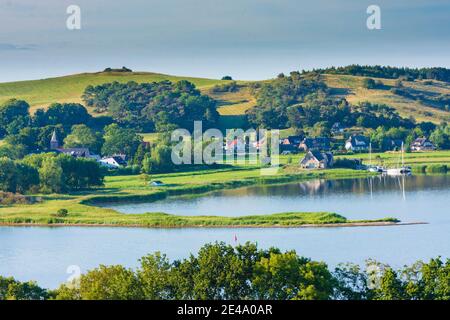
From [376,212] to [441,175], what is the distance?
17.0m

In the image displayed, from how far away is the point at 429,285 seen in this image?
69.1 feet

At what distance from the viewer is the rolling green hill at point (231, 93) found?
287 feet

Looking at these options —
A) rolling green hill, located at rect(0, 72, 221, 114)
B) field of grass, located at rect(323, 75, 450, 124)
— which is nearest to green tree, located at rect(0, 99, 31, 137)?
rolling green hill, located at rect(0, 72, 221, 114)

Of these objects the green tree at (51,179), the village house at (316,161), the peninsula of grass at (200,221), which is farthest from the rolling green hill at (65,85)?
the peninsula of grass at (200,221)

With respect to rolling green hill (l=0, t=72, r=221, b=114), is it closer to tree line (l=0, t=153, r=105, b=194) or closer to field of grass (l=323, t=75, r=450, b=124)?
field of grass (l=323, t=75, r=450, b=124)

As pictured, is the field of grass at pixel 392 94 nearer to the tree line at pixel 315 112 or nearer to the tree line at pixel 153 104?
the tree line at pixel 315 112

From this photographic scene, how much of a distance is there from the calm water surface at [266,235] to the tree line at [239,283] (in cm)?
558

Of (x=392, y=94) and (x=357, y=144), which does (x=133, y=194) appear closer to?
(x=357, y=144)

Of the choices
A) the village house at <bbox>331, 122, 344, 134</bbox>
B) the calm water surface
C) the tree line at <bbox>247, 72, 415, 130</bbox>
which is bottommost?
the calm water surface

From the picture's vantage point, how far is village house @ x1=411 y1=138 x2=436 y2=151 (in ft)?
239

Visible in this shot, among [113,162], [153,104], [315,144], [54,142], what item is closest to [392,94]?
[153,104]

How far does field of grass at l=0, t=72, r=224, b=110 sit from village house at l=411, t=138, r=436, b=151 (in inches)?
1167
